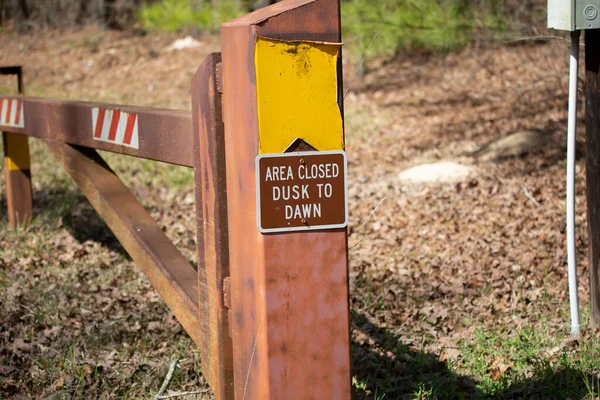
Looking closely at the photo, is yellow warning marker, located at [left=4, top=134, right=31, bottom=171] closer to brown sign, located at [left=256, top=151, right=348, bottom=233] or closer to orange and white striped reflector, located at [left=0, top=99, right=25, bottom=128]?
orange and white striped reflector, located at [left=0, top=99, right=25, bottom=128]

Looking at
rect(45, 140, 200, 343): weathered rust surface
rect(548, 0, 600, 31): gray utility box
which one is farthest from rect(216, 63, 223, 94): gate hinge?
rect(548, 0, 600, 31): gray utility box

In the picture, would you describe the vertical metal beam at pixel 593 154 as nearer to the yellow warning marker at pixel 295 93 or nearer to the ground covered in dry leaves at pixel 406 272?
the ground covered in dry leaves at pixel 406 272

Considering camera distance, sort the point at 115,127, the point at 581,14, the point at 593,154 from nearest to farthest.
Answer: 1. the point at 115,127
2. the point at 581,14
3. the point at 593,154

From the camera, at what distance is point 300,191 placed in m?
2.35

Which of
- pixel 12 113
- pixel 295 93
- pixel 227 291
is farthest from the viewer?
pixel 12 113

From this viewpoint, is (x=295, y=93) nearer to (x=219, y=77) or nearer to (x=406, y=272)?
(x=219, y=77)

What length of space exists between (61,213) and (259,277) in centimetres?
515

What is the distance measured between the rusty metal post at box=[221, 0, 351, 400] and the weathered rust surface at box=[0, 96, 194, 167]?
2.29 feet

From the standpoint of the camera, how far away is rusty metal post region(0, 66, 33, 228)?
6.62 metres

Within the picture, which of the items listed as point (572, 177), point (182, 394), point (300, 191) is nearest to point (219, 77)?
point (300, 191)

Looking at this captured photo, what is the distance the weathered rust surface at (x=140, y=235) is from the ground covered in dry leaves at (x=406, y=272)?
1.75 feet

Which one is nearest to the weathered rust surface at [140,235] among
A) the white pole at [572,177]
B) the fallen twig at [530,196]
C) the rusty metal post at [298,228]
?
the rusty metal post at [298,228]

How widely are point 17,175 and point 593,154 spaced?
4646 mm

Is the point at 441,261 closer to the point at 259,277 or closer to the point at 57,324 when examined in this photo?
the point at 57,324
